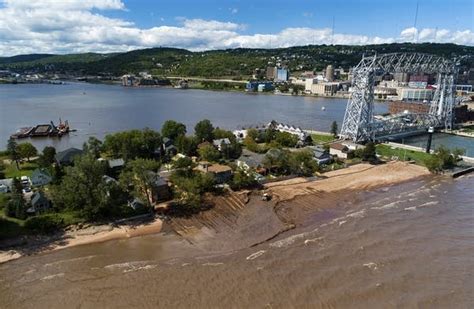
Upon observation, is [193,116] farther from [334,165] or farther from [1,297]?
[1,297]

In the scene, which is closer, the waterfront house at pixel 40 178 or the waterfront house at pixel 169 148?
the waterfront house at pixel 40 178

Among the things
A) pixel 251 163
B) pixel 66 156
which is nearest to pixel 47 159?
pixel 66 156

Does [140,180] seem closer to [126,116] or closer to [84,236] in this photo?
[84,236]

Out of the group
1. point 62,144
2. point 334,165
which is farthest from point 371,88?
point 62,144

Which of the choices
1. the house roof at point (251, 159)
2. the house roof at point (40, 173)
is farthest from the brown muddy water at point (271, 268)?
the house roof at point (40, 173)

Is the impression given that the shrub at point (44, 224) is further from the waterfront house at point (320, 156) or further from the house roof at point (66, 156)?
the waterfront house at point (320, 156)
